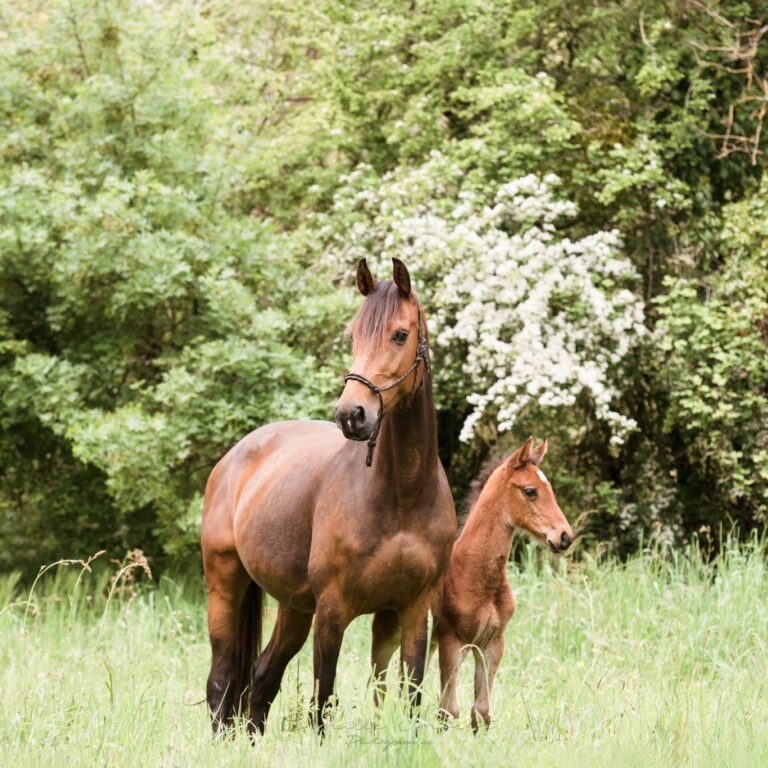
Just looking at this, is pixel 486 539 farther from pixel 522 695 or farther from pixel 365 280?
pixel 365 280

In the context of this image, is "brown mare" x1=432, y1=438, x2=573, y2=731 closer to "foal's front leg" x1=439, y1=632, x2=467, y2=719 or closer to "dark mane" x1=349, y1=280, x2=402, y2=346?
"foal's front leg" x1=439, y1=632, x2=467, y2=719

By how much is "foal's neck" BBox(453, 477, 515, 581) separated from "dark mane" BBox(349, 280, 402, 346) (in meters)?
1.22

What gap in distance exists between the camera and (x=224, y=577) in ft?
19.3

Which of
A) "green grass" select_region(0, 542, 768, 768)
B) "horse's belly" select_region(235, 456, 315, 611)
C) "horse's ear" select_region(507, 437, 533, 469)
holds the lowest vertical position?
"green grass" select_region(0, 542, 768, 768)

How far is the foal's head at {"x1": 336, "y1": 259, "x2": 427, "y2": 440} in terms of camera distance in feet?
14.2

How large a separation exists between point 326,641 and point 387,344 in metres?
1.22

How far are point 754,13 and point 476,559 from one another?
8212 mm

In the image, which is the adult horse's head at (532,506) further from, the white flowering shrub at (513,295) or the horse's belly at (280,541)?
the white flowering shrub at (513,295)

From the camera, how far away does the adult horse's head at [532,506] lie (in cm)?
517

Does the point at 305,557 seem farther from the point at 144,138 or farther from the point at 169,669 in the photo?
the point at 144,138

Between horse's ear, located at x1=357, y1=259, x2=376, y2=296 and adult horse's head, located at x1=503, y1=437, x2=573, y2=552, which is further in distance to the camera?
adult horse's head, located at x1=503, y1=437, x2=573, y2=552

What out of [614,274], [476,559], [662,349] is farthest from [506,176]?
[476,559]

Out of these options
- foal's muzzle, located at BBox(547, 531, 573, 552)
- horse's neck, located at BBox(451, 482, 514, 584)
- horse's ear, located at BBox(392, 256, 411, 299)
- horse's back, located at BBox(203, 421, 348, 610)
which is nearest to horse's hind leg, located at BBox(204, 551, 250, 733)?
horse's back, located at BBox(203, 421, 348, 610)

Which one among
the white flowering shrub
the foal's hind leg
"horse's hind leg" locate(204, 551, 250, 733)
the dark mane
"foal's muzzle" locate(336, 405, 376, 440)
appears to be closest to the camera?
"foal's muzzle" locate(336, 405, 376, 440)
